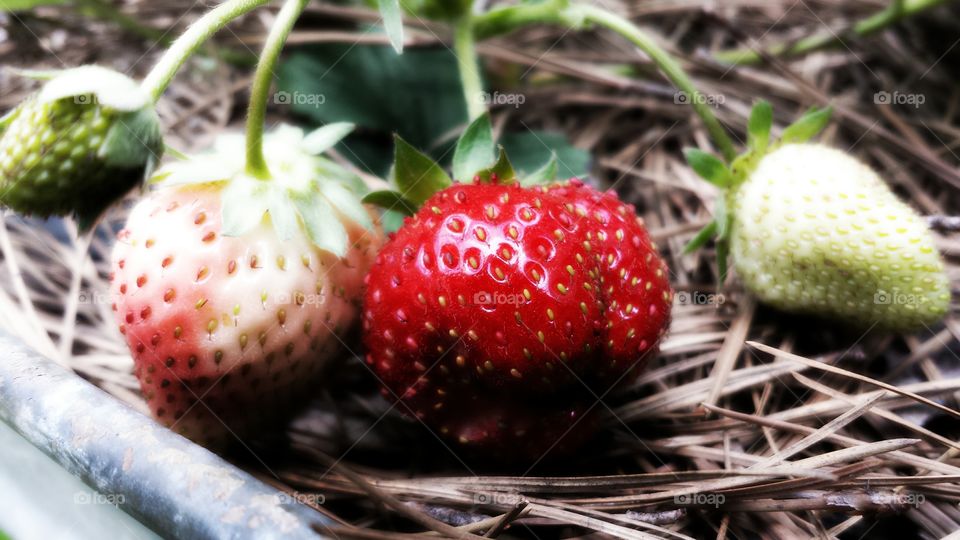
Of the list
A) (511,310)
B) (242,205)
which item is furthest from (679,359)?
(242,205)

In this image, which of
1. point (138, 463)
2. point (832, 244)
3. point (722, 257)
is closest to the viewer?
→ point (138, 463)

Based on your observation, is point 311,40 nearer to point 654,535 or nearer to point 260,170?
point 260,170

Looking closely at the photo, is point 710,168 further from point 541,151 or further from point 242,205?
point 242,205

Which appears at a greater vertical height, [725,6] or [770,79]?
[725,6]

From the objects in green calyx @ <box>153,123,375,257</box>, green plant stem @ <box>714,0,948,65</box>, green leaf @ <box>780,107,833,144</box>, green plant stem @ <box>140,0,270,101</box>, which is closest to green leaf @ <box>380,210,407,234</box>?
green calyx @ <box>153,123,375,257</box>

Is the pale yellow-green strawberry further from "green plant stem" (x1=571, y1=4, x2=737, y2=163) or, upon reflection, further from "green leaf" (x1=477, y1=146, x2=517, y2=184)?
"green leaf" (x1=477, y1=146, x2=517, y2=184)

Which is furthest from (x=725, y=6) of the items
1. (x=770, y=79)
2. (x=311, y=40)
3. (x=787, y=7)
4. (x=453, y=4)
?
(x=311, y=40)
